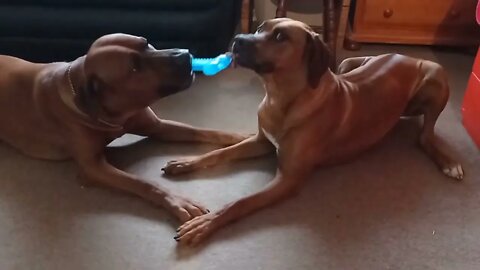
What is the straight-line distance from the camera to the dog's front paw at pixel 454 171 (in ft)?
6.49

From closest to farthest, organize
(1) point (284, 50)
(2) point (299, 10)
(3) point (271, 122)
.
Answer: (1) point (284, 50) < (3) point (271, 122) < (2) point (299, 10)

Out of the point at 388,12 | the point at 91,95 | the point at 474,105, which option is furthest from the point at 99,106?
the point at 388,12

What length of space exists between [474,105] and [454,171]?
0.36m

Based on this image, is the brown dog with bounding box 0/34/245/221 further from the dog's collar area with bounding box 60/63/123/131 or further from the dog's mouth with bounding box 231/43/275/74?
the dog's mouth with bounding box 231/43/275/74

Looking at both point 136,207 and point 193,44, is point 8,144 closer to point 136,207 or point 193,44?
point 136,207

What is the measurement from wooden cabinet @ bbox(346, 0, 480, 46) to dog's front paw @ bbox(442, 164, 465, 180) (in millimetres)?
1103

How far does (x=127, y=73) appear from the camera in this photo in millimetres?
1779

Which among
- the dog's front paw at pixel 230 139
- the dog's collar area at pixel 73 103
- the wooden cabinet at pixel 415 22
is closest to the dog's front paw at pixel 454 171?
the dog's front paw at pixel 230 139

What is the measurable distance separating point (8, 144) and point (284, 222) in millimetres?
A: 1160

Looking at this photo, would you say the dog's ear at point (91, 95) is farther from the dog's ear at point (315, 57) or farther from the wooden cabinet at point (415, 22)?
the wooden cabinet at point (415, 22)

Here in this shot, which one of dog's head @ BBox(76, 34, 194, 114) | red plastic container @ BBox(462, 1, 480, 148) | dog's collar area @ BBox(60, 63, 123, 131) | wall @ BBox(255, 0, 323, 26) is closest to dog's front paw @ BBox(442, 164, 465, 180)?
red plastic container @ BBox(462, 1, 480, 148)

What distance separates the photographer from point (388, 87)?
2047mm

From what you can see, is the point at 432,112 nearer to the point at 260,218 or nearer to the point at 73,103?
the point at 260,218

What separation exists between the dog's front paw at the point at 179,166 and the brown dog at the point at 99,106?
0.44 ft
